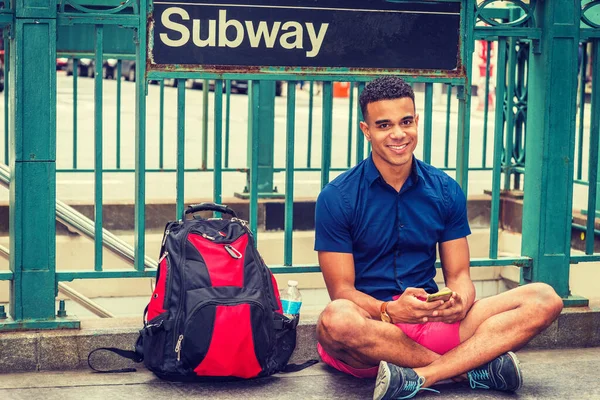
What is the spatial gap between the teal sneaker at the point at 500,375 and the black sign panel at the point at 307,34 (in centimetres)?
150

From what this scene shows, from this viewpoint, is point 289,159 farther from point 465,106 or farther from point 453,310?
point 453,310

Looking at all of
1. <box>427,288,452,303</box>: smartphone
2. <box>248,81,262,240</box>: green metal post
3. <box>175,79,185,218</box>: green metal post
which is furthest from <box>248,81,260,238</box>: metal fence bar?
<box>427,288,452,303</box>: smartphone

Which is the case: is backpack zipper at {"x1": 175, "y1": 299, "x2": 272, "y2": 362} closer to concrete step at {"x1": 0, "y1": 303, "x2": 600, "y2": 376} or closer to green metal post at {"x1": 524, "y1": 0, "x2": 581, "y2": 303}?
concrete step at {"x1": 0, "y1": 303, "x2": 600, "y2": 376}

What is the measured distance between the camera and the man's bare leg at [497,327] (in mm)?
4605

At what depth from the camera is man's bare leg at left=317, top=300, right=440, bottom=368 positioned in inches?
178

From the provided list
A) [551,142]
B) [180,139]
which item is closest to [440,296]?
[551,142]

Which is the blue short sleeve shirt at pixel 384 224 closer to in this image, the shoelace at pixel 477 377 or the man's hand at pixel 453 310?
the man's hand at pixel 453 310

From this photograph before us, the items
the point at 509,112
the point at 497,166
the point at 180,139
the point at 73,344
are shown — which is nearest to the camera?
the point at 73,344

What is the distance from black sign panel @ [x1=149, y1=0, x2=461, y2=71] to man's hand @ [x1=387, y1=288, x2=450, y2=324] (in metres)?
1.25

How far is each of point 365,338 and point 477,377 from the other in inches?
22.5

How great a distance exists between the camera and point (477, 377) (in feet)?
15.5

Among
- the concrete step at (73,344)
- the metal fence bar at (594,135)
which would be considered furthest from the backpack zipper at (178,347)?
the metal fence bar at (594,135)

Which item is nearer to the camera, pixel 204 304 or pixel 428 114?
pixel 204 304

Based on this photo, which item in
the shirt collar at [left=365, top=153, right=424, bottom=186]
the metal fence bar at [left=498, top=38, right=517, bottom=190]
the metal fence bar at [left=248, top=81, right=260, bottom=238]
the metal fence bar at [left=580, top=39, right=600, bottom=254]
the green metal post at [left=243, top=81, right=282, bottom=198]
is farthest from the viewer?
the green metal post at [left=243, top=81, right=282, bottom=198]
